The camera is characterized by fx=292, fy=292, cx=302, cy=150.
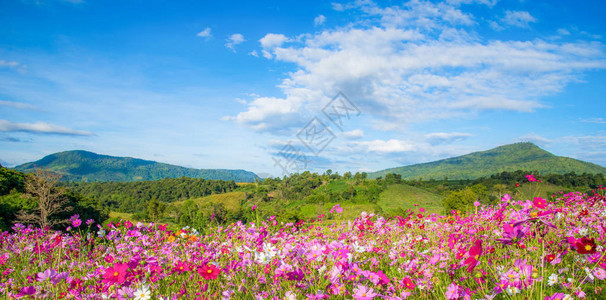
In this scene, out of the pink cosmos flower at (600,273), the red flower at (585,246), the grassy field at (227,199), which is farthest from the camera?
the grassy field at (227,199)

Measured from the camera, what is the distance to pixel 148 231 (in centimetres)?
502

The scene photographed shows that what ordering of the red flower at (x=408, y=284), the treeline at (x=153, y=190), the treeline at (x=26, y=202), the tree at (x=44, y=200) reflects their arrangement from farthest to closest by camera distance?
the treeline at (x=153, y=190), the treeline at (x=26, y=202), the tree at (x=44, y=200), the red flower at (x=408, y=284)

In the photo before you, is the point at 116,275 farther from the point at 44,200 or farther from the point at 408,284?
the point at 44,200

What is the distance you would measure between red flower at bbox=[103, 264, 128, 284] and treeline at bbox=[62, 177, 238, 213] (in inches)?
Result: 5926

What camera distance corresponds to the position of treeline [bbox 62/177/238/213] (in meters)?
140

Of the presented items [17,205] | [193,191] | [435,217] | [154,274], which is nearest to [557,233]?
[435,217]

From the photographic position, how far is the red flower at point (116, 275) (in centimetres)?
193

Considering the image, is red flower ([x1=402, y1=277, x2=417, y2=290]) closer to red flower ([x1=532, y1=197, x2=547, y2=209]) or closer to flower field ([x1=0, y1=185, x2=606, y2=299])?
flower field ([x1=0, y1=185, x2=606, y2=299])

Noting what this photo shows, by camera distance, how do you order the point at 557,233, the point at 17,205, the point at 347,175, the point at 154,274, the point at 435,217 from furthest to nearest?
the point at 347,175
the point at 17,205
the point at 435,217
the point at 557,233
the point at 154,274

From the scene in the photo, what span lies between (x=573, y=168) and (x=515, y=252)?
22118 centimetres

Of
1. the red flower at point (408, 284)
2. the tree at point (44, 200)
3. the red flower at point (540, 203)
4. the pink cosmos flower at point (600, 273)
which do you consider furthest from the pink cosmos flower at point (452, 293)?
the tree at point (44, 200)

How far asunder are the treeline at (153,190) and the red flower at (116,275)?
494ft

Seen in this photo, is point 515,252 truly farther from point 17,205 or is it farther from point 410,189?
point 410,189

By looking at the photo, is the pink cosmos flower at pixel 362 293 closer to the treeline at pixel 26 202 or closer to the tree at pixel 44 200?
the tree at pixel 44 200
